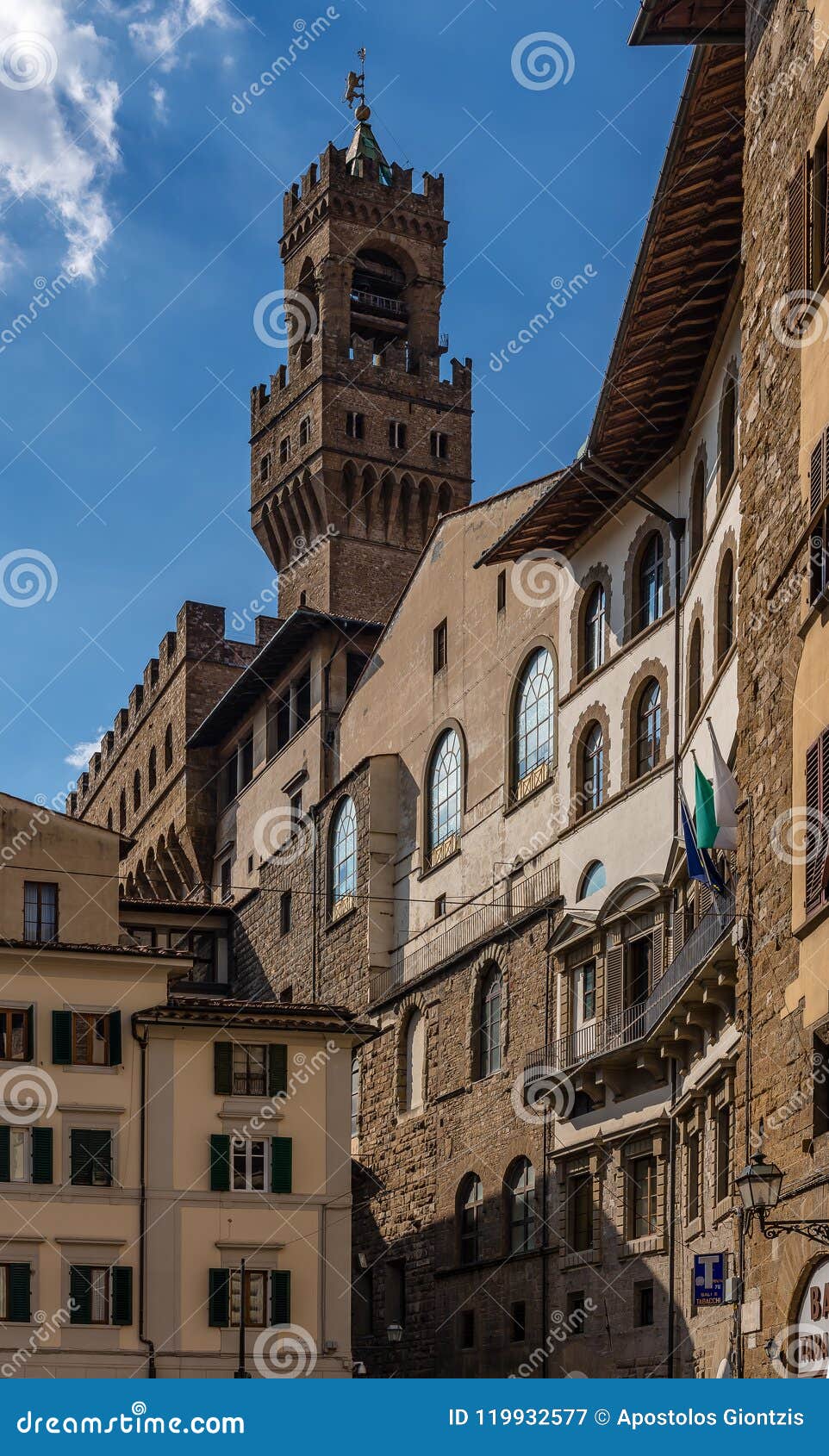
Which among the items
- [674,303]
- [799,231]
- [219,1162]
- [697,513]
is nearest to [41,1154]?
[219,1162]

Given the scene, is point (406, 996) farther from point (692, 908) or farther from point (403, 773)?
point (692, 908)

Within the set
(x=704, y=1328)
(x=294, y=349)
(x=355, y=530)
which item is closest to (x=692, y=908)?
(x=704, y=1328)

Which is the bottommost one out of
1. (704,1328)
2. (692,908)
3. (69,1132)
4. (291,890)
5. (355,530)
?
(704,1328)

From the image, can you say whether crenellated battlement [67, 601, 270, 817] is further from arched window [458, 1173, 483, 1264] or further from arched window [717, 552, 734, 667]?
arched window [717, 552, 734, 667]

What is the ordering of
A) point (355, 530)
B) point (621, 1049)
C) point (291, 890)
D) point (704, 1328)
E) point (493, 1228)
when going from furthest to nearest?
point (355, 530) < point (291, 890) < point (493, 1228) < point (621, 1049) < point (704, 1328)

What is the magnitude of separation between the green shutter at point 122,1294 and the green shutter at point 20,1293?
4.40ft

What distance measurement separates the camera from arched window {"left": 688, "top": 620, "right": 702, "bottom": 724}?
3191cm

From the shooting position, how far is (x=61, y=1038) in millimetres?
36500

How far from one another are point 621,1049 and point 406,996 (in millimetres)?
13698

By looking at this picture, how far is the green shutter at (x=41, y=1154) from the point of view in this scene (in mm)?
35406

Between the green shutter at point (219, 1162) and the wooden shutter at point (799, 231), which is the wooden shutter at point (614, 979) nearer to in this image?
the green shutter at point (219, 1162)

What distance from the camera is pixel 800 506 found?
17.4 m

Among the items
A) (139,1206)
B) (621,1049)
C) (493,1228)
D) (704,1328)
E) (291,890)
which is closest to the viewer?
(704,1328)

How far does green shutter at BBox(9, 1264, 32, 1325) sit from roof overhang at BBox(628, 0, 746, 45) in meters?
21.6
